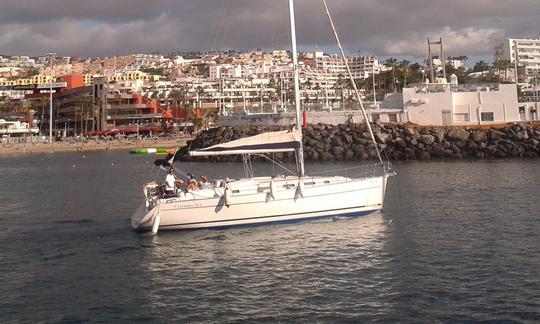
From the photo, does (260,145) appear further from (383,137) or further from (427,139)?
(383,137)

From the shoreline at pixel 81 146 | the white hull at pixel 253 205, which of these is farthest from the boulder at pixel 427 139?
the shoreline at pixel 81 146

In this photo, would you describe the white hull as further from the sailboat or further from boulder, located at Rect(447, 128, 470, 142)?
boulder, located at Rect(447, 128, 470, 142)

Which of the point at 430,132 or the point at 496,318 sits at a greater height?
the point at 430,132

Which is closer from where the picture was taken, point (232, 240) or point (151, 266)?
point (151, 266)

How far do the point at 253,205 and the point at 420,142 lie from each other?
1727 inches

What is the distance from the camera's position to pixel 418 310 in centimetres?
1473

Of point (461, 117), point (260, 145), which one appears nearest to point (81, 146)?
point (461, 117)

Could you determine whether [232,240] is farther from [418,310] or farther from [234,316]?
[418,310]

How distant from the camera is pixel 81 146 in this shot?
13225 centimetres

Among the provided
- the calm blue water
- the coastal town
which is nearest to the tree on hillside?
the coastal town

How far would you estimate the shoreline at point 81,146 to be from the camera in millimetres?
129625

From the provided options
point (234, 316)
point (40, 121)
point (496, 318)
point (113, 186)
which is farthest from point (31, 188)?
point (40, 121)

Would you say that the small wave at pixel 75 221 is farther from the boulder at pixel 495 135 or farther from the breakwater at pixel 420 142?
the boulder at pixel 495 135

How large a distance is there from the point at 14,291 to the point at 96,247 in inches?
237
